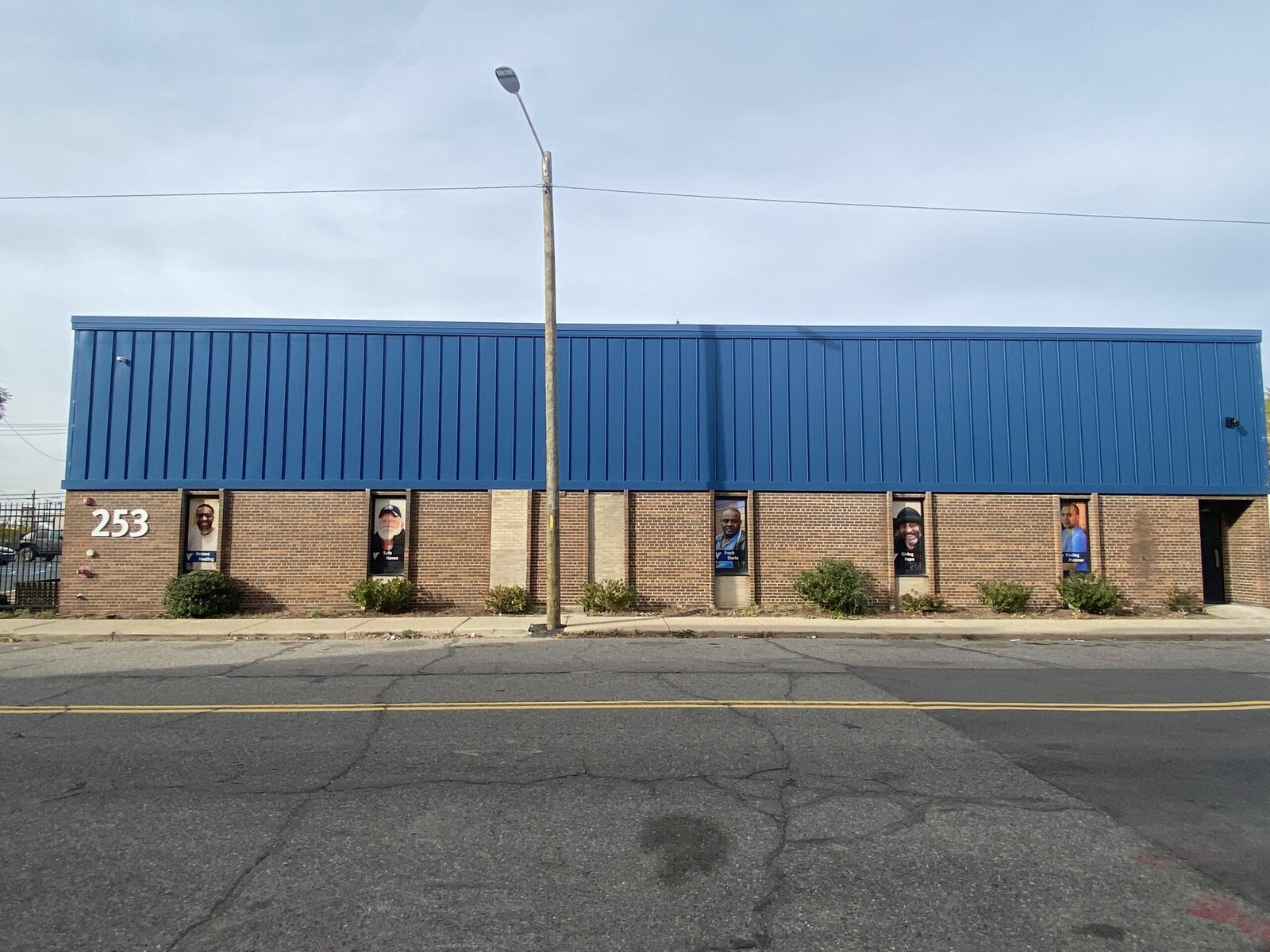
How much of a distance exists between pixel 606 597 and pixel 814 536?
4.93 m

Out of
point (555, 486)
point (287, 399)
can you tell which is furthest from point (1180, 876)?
point (287, 399)

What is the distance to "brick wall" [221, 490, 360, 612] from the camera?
57.2 feet

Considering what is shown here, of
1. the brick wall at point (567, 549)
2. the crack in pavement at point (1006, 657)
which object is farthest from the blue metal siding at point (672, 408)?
the crack in pavement at point (1006, 657)

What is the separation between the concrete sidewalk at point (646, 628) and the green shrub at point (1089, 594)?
562 mm

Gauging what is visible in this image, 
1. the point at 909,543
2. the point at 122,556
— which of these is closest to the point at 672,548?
the point at 909,543

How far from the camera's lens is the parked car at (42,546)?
18.5 m

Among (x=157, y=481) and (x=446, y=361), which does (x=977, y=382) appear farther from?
(x=157, y=481)

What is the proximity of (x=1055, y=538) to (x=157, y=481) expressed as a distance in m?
20.3

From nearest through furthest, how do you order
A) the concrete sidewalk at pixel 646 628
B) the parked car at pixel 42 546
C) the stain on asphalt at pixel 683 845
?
the stain on asphalt at pixel 683 845
the concrete sidewalk at pixel 646 628
the parked car at pixel 42 546

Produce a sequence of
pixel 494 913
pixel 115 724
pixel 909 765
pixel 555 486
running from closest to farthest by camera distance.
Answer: pixel 494 913
pixel 909 765
pixel 115 724
pixel 555 486

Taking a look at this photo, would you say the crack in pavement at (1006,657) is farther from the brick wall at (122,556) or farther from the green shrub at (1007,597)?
the brick wall at (122,556)

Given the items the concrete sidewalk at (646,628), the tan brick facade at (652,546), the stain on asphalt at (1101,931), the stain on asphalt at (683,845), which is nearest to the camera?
the stain on asphalt at (1101,931)

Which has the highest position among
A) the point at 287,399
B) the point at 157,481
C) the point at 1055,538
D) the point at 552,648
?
the point at 287,399

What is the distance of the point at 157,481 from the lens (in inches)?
691
